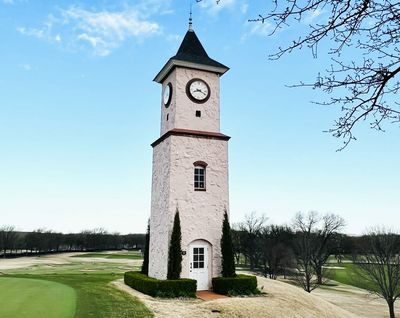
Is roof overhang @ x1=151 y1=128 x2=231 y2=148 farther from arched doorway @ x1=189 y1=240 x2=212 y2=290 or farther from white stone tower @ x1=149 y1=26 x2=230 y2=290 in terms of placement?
arched doorway @ x1=189 y1=240 x2=212 y2=290

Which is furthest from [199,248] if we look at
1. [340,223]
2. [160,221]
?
[340,223]

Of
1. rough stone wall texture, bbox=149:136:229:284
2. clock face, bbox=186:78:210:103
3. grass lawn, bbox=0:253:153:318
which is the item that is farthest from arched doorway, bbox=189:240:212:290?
clock face, bbox=186:78:210:103

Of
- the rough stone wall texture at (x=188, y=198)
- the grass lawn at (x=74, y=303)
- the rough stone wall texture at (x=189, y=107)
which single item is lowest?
the grass lawn at (x=74, y=303)

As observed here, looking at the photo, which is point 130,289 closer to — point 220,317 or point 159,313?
point 159,313

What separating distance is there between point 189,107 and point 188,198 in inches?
220

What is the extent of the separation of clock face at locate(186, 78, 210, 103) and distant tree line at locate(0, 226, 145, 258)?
78563 mm

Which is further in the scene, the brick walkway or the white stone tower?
the white stone tower

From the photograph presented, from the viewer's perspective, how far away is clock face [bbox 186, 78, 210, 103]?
21375 millimetres

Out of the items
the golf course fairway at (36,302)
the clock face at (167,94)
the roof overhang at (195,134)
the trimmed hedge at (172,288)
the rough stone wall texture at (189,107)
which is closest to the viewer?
the golf course fairway at (36,302)

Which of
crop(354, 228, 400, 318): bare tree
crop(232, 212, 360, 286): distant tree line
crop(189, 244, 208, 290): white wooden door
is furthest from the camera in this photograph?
crop(232, 212, 360, 286): distant tree line

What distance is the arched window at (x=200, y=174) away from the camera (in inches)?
787

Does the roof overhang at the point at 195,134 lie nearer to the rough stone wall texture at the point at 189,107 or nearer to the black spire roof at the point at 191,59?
the rough stone wall texture at the point at 189,107

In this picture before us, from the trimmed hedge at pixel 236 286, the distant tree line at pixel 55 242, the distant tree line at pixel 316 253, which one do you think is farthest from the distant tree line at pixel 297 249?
the distant tree line at pixel 55 242

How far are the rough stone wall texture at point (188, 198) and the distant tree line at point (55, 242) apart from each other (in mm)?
76490
